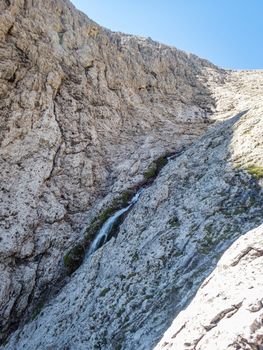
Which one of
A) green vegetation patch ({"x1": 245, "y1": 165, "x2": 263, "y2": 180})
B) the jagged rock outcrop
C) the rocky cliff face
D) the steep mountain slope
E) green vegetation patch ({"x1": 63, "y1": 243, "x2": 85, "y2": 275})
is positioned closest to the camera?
the jagged rock outcrop

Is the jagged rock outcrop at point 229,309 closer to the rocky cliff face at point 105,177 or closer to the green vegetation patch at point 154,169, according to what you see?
the rocky cliff face at point 105,177

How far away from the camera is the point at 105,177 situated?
3338cm

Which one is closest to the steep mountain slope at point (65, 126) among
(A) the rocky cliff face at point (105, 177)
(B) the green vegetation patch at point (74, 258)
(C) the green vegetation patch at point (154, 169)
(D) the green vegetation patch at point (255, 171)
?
(A) the rocky cliff face at point (105, 177)

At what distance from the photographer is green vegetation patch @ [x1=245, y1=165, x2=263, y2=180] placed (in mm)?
18669

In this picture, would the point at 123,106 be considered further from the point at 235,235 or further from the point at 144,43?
the point at 235,235

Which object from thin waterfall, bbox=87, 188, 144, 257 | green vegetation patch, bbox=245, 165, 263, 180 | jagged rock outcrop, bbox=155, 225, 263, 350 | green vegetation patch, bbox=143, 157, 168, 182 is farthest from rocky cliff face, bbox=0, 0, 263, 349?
thin waterfall, bbox=87, 188, 144, 257

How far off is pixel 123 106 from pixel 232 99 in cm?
1814

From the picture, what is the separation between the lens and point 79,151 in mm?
34656

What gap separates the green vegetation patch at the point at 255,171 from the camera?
18669 millimetres

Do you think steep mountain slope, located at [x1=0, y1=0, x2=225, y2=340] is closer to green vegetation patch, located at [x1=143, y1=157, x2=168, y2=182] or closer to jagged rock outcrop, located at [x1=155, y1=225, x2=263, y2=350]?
green vegetation patch, located at [x1=143, y1=157, x2=168, y2=182]

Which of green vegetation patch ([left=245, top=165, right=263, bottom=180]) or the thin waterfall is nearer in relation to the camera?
green vegetation patch ([left=245, top=165, right=263, bottom=180])

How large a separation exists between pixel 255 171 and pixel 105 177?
1685 cm

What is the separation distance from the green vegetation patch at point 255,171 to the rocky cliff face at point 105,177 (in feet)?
0.32

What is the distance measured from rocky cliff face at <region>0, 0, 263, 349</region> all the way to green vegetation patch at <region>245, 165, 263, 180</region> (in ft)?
0.32
